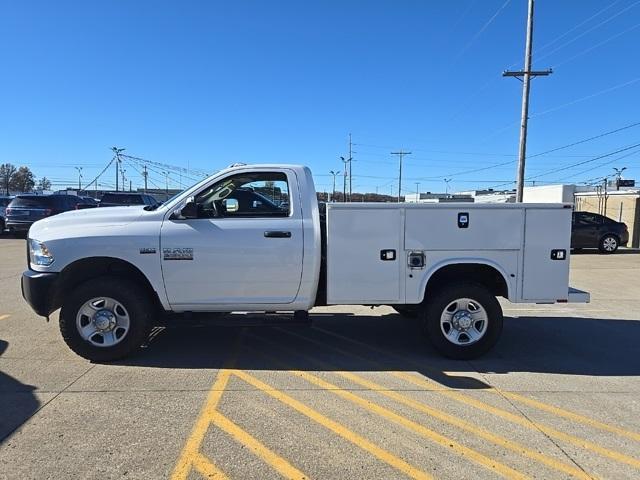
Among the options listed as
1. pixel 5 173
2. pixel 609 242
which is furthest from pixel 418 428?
pixel 5 173

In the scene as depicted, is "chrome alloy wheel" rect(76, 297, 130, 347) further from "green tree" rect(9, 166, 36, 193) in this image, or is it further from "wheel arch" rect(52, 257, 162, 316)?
"green tree" rect(9, 166, 36, 193)

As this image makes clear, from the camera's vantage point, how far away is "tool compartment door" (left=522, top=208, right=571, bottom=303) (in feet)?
17.9

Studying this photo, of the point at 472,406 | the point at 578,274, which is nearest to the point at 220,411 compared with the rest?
the point at 472,406

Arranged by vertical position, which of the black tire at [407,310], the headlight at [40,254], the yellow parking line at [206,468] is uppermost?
the headlight at [40,254]

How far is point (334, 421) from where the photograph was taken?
4027 millimetres

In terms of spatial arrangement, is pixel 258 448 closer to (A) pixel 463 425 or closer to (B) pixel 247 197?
(A) pixel 463 425

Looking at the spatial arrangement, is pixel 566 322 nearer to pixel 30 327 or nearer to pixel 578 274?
pixel 578 274

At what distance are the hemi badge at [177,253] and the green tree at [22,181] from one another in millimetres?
113661

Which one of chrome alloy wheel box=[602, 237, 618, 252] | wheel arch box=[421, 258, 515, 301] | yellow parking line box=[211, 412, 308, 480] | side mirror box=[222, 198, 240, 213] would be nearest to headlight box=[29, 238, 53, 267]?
side mirror box=[222, 198, 240, 213]

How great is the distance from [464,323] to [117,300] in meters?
3.68

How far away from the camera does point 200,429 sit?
386 centimetres

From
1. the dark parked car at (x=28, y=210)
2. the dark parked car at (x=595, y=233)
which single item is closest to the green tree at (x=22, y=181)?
the dark parked car at (x=28, y=210)

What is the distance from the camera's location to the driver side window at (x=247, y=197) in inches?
214

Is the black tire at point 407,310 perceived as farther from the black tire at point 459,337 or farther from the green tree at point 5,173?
the green tree at point 5,173
